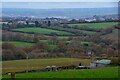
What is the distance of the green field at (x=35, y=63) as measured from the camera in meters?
4.16

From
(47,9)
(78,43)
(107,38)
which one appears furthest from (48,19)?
(107,38)

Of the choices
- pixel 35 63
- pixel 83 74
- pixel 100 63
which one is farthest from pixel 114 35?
pixel 35 63

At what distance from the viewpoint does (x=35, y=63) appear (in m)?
4.46

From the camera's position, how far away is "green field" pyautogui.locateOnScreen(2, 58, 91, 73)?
4164 mm

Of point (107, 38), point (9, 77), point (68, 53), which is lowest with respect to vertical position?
point (9, 77)

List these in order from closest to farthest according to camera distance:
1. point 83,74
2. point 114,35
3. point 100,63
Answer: point 83,74
point 114,35
point 100,63

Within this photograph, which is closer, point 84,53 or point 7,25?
point 7,25

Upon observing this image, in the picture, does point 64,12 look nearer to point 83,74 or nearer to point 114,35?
point 114,35

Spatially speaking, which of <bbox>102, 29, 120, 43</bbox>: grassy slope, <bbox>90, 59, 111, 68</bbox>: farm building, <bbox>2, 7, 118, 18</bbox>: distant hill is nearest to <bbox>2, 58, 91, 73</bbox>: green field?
<bbox>90, 59, 111, 68</bbox>: farm building

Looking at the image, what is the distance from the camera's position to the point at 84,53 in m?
4.61

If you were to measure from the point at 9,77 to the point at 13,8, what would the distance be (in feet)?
3.69

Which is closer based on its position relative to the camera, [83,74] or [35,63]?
[83,74]

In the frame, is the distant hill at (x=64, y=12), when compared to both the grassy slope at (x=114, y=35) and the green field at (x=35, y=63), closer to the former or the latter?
the grassy slope at (x=114, y=35)

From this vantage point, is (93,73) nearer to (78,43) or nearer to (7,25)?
(78,43)
